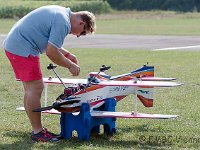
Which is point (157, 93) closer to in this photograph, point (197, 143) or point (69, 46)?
point (197, 143)

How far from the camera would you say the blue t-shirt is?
7.19m

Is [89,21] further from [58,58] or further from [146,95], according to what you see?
[146,95]

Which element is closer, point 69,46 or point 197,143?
point 197,143

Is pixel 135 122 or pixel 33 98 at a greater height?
pixel 33 98

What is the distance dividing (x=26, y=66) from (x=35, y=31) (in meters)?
0.44

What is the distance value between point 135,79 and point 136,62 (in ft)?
32.8

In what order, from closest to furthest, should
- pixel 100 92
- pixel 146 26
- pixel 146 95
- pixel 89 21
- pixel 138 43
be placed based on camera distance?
1. pixel 89 21
2. pixel 100 92
3. pixel 146 95
4. pixel 138 43
5. pixel 146 26

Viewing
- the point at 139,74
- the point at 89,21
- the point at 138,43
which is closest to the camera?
the point at 89,21

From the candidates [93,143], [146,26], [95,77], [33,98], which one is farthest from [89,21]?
[146,26]

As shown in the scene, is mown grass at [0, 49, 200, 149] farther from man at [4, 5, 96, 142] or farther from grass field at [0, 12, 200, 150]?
man at [4, 5, 96, 142]

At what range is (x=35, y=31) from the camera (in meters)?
7.29

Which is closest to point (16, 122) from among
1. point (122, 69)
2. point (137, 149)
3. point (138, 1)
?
point (137, 149)

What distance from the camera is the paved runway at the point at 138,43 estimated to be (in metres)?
24.5

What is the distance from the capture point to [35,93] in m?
7.46
